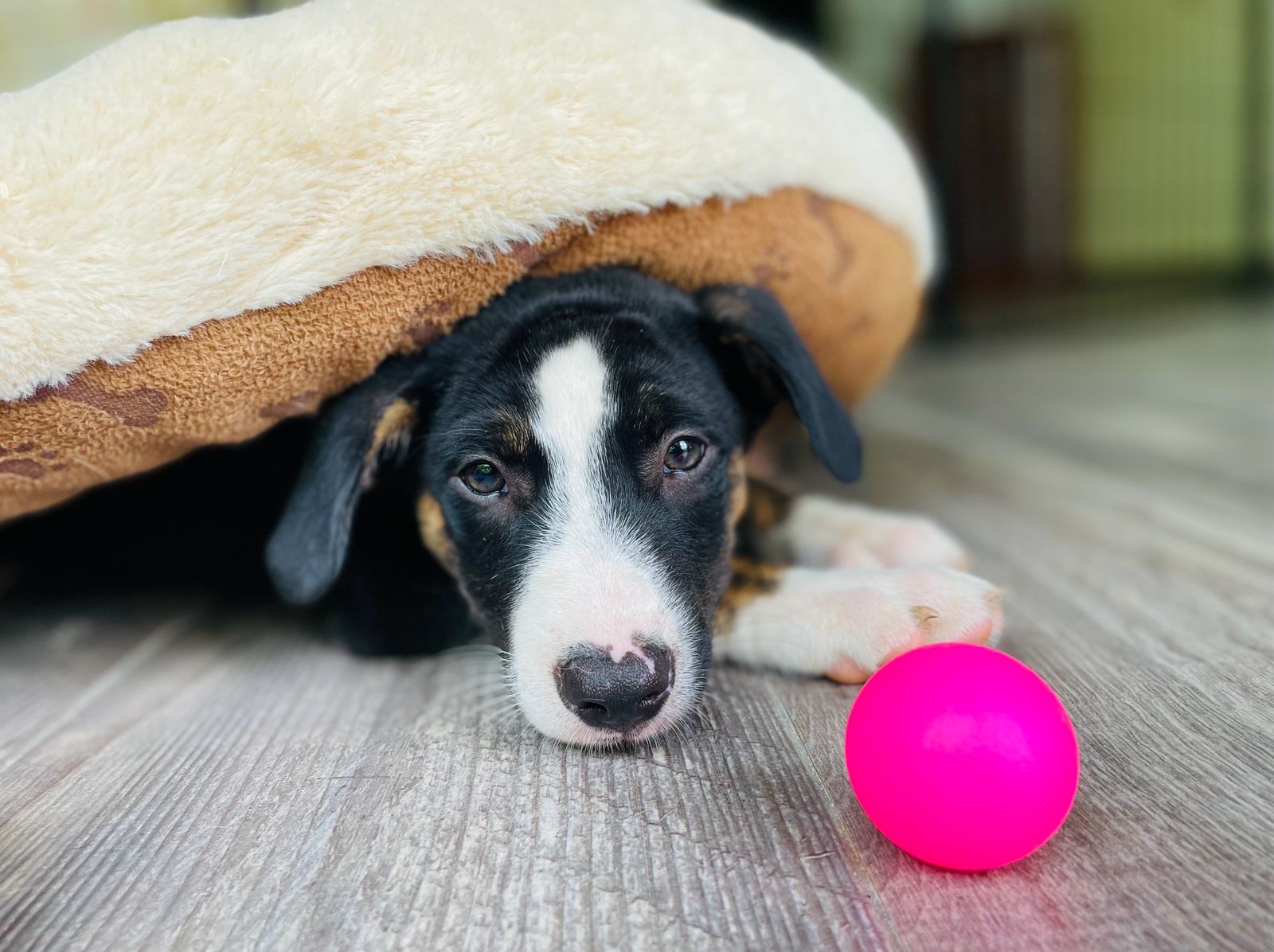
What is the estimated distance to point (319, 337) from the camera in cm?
166

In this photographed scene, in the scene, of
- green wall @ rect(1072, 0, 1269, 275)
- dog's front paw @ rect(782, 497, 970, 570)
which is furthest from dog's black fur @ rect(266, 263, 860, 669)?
green wall @ rect(1072, 0, 1269, 275)

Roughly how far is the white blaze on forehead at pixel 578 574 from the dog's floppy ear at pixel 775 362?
10.5 inches

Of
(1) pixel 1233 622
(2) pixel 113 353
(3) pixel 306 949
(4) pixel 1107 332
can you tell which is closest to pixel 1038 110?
(4) pixel 1107 332

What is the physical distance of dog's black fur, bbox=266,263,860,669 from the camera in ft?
5.22

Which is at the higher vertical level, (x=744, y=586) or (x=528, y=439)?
(x=528, y=439)

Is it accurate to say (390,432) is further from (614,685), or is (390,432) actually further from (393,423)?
(614,685)

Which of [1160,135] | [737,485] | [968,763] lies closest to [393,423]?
[737,485]

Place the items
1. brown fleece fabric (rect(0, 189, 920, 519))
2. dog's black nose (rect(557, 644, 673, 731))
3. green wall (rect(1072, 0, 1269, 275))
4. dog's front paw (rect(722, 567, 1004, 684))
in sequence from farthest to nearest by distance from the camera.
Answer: green wall (rect(1072, 0, 1269, 275)), brown fleece fabric (rect(0, 189, 920, 519)), dog's front paw (rect(722, 567, 1004, 684)), dog's black nose (rect(557, 644, 673, 731))

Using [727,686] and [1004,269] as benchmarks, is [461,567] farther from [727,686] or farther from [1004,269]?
[1004,269]

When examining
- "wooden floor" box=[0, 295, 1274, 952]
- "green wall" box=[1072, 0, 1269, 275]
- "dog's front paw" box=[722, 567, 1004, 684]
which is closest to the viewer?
"wooden floor" box=[0, 295, 1274, 952]

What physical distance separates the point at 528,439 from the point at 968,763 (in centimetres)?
82

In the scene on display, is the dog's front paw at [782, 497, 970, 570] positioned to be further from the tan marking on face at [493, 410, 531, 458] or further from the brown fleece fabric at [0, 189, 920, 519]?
the tan marking on face at [493, 410, 531, 458]

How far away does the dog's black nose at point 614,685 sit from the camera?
1.31m

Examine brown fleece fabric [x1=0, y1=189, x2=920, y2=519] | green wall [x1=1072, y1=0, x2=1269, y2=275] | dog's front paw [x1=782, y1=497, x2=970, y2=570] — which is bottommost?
green wall [x1=1072, y1=0, x2=1269, y2=275]
